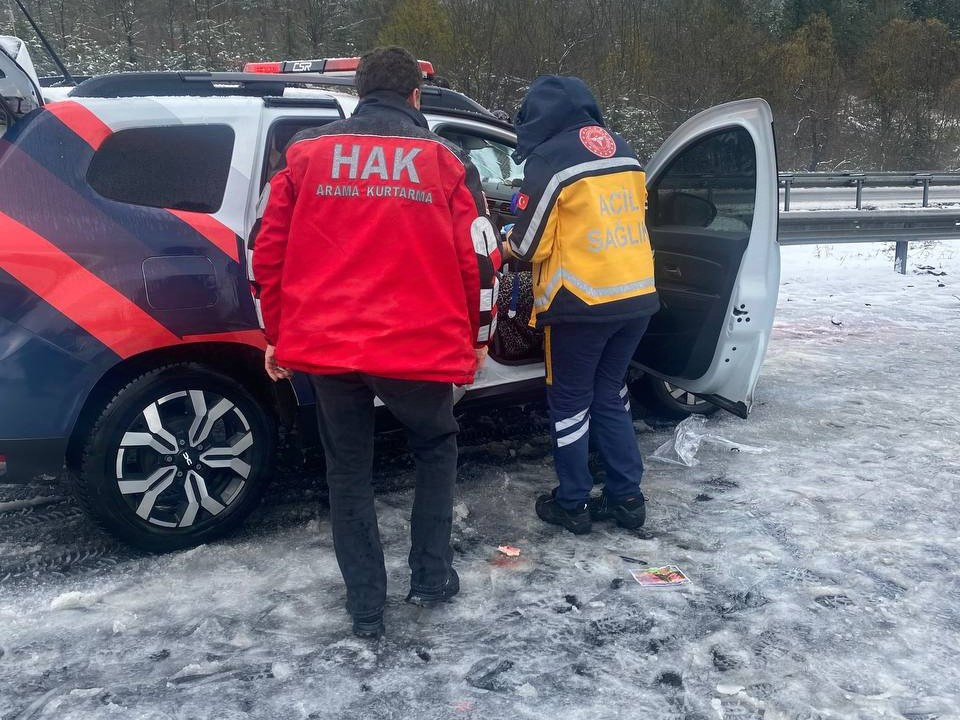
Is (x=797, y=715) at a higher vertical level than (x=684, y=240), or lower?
lower

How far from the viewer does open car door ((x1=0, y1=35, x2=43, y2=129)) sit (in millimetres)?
2836

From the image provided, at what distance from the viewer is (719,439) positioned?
4.71 metres

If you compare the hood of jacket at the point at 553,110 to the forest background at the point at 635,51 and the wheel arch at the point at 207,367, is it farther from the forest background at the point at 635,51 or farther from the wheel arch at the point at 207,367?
the forest background at the point at 635,51

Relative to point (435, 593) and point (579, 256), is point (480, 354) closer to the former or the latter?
point (579, 256)

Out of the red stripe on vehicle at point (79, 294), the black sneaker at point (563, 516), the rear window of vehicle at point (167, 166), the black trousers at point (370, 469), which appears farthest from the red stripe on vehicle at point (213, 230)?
the black sneaker at point (563, 516)

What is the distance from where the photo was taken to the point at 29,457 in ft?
9.54

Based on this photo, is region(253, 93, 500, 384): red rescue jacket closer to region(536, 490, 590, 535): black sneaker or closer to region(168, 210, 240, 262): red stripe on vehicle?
region(168, 210, 240, 262): red stripe on vehicle

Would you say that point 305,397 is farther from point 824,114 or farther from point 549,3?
point 824,114

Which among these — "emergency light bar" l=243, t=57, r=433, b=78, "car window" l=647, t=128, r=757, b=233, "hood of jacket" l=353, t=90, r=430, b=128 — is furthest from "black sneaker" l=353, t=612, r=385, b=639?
"emergency light bar" l=243, t=57, r=433, b=78

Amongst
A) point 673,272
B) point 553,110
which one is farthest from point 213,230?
point 673,272

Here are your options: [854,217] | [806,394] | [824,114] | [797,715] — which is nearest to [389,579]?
[797,715]

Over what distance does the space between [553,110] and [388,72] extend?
862mm

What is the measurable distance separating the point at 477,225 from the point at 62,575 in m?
2.12

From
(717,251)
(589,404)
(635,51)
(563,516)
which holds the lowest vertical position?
(563,516)
